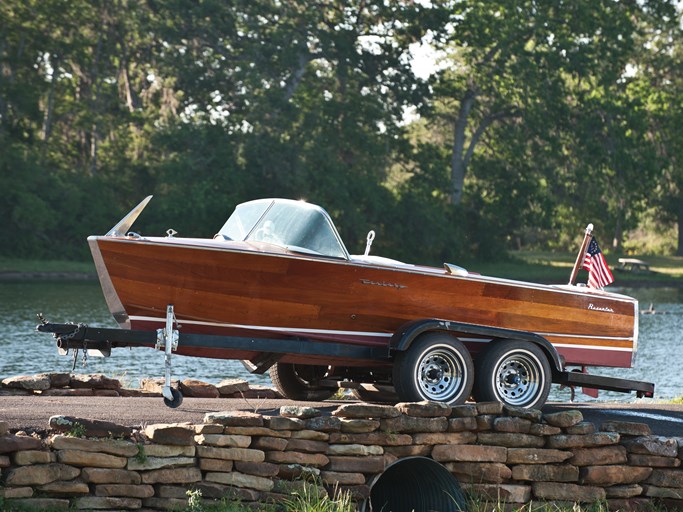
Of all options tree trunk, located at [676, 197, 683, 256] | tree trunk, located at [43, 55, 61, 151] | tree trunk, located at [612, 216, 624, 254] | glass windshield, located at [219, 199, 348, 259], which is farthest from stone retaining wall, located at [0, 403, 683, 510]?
tree trunk, located at [676, 197, 683, 256]

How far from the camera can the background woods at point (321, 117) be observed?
52.5m

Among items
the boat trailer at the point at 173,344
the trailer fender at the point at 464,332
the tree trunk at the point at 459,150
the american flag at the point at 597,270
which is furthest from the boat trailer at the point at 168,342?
the tree trunk at the point at 459,150

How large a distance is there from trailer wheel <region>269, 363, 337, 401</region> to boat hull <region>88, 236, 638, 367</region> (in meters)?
1.47

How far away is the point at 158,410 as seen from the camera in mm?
10875

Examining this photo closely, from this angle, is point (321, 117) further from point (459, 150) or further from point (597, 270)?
point (597, 270)

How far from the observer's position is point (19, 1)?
51.8m

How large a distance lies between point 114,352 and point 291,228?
14641 mm

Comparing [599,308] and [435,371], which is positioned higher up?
[599,308]

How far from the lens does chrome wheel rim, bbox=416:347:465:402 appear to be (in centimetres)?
1130

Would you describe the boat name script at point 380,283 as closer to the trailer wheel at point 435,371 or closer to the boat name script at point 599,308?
the trailer wheel at point 435,371

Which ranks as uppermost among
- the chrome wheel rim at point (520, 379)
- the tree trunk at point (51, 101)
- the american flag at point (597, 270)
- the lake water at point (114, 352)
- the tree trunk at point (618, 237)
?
the tree trunk at point (51, 101)

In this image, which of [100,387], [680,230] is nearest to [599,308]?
[100,387]

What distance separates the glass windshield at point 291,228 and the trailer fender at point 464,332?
918 millimetres

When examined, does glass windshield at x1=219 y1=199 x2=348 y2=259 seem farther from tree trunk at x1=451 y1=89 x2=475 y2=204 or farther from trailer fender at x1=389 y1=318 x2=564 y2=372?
tree trunk at x1=451 y1=89 x2=475 y2=204
